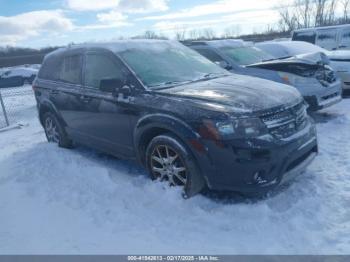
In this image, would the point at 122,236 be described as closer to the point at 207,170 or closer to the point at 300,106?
the point at 207,170

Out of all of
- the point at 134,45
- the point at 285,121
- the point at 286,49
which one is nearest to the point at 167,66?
the point at 134,45

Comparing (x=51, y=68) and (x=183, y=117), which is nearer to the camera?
(x=183, y=117)

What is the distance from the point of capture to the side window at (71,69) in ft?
18.0

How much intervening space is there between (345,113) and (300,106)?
3.74 meters

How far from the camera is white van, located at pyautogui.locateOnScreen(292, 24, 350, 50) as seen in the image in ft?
45.6

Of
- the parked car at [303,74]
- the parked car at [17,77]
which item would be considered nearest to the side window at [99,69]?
the parked car at [303,74]

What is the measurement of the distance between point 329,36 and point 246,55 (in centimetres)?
761

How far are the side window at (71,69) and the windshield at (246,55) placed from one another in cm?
378

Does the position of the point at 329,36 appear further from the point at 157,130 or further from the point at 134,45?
the point at 157,130

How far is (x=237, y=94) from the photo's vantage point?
161 inches

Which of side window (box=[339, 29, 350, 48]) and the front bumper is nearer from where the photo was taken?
the front bumper

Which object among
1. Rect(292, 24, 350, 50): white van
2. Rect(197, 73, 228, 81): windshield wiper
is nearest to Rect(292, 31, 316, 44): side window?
Rect(292, 24, 350, 50): white van

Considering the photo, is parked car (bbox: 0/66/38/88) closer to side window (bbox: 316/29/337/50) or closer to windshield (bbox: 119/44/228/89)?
side window (bbox: 316/29/337/50)

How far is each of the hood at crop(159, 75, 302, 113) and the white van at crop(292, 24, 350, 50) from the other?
1099 cm
